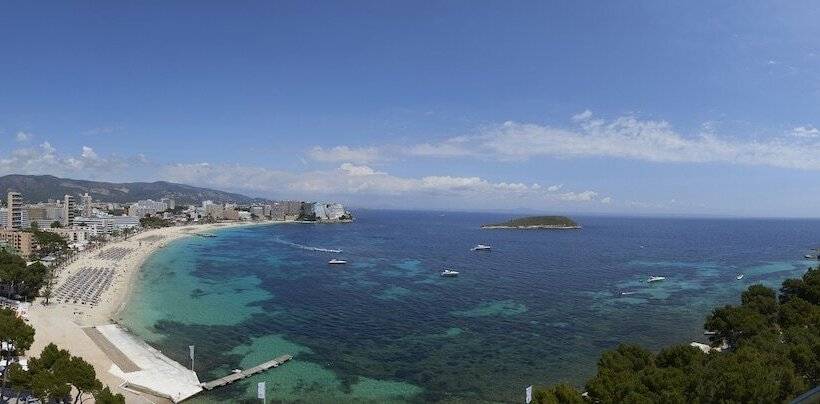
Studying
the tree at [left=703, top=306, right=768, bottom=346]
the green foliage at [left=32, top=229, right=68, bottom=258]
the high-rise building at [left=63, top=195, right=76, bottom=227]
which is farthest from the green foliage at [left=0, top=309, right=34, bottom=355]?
the high-rise building at [left=63, top=195, right=76, bottom=227]

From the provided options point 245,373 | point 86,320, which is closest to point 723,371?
point 245,373

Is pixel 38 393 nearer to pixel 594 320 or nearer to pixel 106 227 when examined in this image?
pixel 594 320

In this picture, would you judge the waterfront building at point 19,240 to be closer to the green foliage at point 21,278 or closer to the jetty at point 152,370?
the green foliage at point 21,278

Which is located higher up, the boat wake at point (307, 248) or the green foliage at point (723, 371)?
the green foliage at point (723, 371)

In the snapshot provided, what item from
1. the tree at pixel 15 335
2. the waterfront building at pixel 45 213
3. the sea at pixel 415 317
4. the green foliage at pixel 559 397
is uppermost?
the waterfront building at pixel 45 213

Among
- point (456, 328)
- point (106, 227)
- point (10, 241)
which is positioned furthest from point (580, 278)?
point (106, 227)

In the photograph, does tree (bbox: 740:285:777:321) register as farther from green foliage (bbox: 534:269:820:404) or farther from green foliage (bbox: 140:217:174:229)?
green foliage (bbox: 140:217:174:229)

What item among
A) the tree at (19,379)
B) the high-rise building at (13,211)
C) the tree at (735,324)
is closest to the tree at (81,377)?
the tree at (19,379)

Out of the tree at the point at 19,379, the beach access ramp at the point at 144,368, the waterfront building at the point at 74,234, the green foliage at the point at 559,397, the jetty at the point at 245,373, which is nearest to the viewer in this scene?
the green foliage at the point at 559,397
